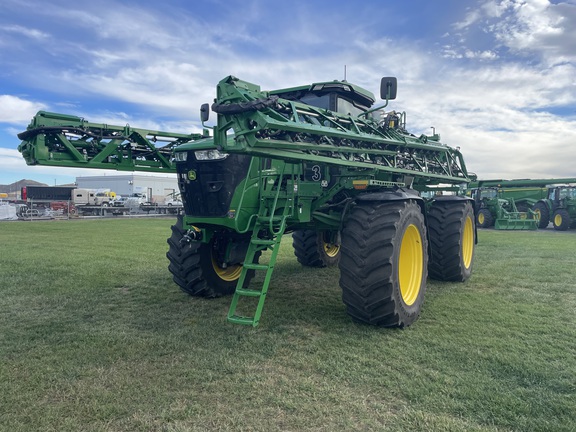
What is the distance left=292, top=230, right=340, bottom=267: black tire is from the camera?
877 cm

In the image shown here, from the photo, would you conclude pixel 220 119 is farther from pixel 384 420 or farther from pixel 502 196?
pixel 502 196

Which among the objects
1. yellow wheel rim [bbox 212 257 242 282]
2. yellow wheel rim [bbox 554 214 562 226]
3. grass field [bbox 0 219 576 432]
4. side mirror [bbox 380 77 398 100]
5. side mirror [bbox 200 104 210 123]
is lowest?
grass field [bbox 0 219 576 432]

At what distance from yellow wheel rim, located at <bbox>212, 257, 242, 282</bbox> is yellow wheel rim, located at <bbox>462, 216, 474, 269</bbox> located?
408 centimetres

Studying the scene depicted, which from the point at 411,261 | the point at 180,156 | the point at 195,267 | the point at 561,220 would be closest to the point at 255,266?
the point at 195,267

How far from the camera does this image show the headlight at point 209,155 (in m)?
5.07

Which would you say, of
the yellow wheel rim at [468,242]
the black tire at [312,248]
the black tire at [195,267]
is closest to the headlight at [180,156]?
the black tire at [195,267]

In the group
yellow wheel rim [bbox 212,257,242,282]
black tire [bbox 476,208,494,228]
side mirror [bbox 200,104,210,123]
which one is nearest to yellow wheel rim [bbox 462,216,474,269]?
yellow wheel rim [bbox 212,257,242,282]

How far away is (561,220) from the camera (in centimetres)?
2166

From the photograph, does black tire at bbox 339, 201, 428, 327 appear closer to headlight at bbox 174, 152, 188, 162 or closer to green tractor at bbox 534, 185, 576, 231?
headlight at bbox 174, 152, 188, 162

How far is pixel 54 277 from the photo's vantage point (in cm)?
779

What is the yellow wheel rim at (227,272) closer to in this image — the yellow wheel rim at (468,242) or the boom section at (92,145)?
the boom section at (92,145)

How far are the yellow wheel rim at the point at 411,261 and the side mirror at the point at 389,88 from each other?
64.6 inches

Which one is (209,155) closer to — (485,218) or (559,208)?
(485,218)

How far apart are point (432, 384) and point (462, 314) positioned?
226 centimetres
